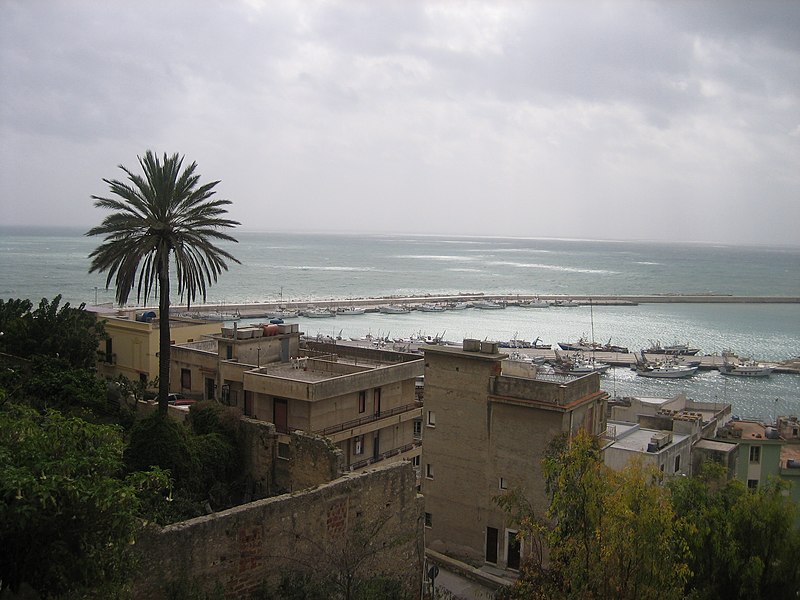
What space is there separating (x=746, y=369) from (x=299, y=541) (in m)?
88.1

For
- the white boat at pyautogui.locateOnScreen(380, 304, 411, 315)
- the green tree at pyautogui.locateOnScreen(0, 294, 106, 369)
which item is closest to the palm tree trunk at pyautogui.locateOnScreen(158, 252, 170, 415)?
the green tree at pyautogui.locateOnScreen(0, 294, 106, 369)

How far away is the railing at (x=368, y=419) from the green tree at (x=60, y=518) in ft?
56.3

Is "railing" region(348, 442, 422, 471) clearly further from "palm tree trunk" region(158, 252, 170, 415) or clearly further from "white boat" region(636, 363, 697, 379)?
"white boat" region(636, 363, 697, 379)

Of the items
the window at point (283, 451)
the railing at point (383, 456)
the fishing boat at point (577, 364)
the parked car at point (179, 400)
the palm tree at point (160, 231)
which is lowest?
the fishing boat at point (577, 364)

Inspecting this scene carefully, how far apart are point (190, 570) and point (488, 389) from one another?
16.7 m

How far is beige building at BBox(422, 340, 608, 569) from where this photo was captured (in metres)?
27.4

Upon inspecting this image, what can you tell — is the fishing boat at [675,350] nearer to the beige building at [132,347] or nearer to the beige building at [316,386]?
the beige building at [316,386]

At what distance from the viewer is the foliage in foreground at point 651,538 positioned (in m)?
13.7

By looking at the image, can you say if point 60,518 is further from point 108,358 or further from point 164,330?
point 108,358

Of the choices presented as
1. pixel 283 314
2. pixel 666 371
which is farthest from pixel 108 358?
pixel 283 314

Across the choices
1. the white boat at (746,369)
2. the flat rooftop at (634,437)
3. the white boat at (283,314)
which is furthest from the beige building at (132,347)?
the white boat at (283,314)

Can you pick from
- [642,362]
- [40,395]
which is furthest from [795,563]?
[642,362]

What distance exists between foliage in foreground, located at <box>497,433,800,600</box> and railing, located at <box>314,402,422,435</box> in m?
12.3

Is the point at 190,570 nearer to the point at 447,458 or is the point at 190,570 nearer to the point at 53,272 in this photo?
the point at 447,458
